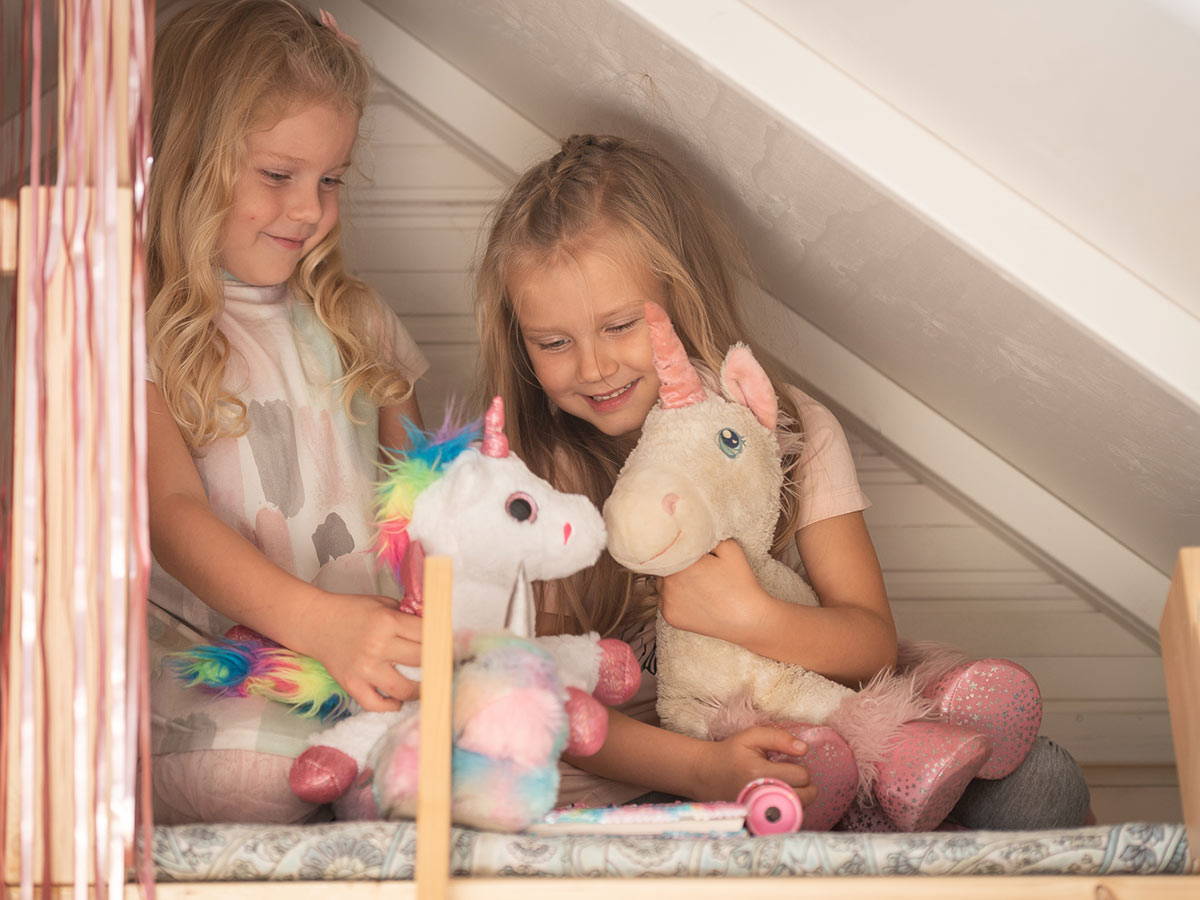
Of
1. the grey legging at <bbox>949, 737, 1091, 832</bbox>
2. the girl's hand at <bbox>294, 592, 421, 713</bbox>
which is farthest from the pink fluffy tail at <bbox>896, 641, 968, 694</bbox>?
the girl's hand at <bbox>294, 592, 421, 713</bbox>

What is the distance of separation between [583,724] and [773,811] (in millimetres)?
161

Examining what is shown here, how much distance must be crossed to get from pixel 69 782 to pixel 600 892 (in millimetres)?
352

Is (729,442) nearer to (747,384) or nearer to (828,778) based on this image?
(747,384)

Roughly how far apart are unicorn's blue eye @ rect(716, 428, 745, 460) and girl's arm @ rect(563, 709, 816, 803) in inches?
9.9

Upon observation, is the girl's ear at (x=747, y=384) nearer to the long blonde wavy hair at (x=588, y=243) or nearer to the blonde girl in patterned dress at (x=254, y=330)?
the long blonde wavy hair at (x=588, y=243)

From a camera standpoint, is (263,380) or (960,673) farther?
(263,380)

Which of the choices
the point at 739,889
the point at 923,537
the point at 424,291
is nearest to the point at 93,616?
the point at 739,889

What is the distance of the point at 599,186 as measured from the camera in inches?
57.1

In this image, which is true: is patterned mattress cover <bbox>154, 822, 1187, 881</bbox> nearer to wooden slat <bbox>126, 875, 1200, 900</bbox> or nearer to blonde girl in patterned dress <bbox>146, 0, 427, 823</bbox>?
wooden slat <bbox>126, 875, 1200, 900</bbox>

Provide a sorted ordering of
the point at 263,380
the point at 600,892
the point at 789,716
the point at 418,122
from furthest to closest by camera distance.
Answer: the point at 418,122, the point at 263,380, the point at 789,716, the point at 600,892

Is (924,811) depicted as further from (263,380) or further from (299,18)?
(299,18)

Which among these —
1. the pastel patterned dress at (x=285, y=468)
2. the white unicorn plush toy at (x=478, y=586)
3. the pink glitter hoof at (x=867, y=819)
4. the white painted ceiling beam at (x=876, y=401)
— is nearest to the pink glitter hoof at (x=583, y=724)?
the white unicorn plush toy at (x=478, y=586)

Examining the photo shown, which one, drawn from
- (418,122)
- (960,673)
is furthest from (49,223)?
(418,122)

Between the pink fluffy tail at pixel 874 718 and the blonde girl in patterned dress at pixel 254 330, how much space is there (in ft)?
1.58
